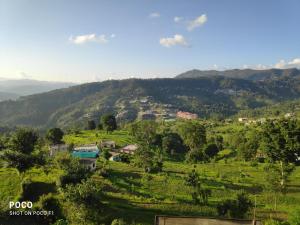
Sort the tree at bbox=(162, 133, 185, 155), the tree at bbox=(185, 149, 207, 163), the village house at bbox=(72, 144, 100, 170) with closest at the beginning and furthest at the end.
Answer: the village house at bbox=(72, 144, 100, 170) < the tree at bbox=(185, 149, 207, 163) < the tree at bbox=(162, 133, 185, 155)

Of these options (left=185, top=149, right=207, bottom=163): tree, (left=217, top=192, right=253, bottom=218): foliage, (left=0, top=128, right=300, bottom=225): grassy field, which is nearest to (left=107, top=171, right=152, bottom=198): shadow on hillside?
(left=0, top=128, right=300, bottom=225): grassy field

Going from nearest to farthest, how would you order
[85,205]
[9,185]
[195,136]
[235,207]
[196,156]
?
[85,205] < [235,207] < [9,185] < [196,156] < [195,136]

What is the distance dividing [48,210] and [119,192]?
10.1 metres

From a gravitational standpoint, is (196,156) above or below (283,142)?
below

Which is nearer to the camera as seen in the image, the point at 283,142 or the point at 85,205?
the point at 85,205

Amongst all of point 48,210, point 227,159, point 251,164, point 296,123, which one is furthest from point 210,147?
point 48,210

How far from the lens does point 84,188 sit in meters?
28.4

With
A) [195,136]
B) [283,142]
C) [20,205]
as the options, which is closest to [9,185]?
[20,205]

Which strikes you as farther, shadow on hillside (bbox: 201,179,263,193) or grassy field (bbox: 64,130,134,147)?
grassy field (bbox: 64,130,134,147)

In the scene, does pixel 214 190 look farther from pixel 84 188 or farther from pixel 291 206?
pixel 84 188

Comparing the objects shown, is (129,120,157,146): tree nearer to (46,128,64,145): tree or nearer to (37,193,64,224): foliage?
(46,128,64,145): tree

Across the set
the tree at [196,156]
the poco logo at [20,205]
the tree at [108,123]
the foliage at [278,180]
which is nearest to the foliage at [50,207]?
the poco logo at [20,205]

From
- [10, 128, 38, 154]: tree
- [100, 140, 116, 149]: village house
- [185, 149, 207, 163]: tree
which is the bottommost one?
[185, 149, 207, 163]: tree

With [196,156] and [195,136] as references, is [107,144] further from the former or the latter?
[196,156]
